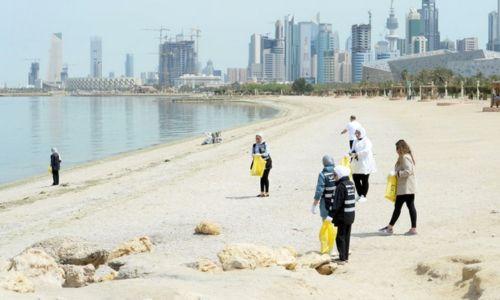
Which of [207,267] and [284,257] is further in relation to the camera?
[284,257]

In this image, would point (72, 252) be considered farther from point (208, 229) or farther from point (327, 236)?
point (327, 236)

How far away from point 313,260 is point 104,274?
8.09 ft

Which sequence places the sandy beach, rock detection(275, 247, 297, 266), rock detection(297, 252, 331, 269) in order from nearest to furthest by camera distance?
the sandy beach
rock detection(275, 247, 297, 266)
rock detection(297, 252, 331, 269)

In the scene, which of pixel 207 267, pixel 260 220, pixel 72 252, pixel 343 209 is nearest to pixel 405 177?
pixel 343 209

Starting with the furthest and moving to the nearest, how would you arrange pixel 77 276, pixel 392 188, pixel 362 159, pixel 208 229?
pixel 362 159 < pixel 208 229 < pixel 392 188 < pixel 77 276

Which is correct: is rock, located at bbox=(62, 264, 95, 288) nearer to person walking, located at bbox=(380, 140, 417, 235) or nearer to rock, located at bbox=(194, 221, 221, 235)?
rock, located at bbox=(194, 221, 221, 235)

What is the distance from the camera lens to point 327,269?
8.75 meters

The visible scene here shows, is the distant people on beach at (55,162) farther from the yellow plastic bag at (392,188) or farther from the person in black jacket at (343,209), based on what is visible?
the person in black jacket at (343,209)

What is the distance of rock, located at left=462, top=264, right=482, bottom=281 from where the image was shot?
771 centimetres

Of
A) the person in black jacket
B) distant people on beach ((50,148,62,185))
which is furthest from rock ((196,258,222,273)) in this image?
distant people on beach ((50,148,62,185))

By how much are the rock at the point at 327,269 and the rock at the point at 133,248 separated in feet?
8.21

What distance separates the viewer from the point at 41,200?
57.9ft

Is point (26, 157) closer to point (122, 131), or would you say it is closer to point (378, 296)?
point (122, 131)

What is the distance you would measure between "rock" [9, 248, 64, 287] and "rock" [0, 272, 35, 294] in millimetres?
581
